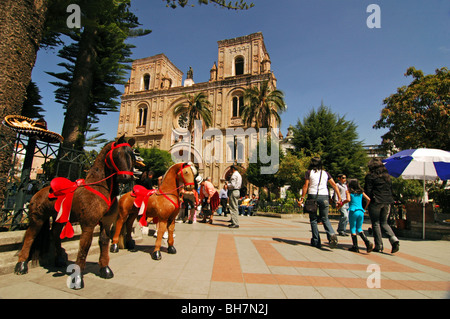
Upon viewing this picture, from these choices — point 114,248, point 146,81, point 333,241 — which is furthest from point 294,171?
point 146,81

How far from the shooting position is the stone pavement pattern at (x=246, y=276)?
8.05 feet

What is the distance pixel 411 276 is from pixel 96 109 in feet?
40.0

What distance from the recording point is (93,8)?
265 inches

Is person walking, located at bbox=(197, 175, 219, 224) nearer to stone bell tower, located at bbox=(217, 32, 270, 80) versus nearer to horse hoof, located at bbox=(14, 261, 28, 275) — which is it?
horse hoof, located at bbox=(14, 261, 28, 275)

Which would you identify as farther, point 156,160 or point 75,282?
point 156,160

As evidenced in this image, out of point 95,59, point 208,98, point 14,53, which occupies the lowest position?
point 14,53

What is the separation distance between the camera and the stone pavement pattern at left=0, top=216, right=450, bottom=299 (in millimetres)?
2455

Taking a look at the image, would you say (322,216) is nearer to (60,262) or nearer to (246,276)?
(246,276)

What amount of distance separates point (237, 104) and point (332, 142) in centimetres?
1411

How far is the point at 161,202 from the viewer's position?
423cm

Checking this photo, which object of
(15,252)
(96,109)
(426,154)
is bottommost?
(15,252)

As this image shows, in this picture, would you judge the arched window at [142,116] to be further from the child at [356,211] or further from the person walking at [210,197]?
the child at [356,211]
